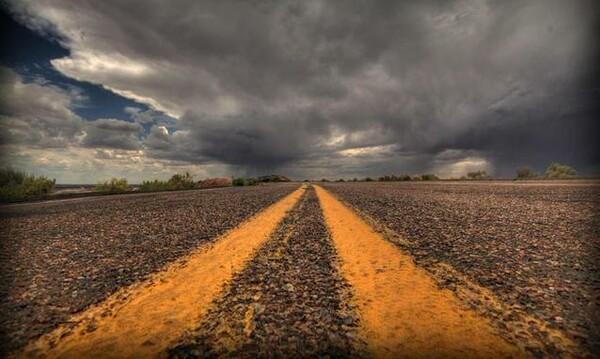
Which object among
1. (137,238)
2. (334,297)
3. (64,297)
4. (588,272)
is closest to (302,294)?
(334,297)

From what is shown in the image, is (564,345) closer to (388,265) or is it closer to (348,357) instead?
(348,357)

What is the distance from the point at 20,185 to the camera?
23.0 m

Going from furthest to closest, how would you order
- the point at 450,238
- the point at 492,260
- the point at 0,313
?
the point at 450,238
the point at 492,260
the point at 0,313

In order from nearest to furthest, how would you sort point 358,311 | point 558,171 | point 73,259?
point 358,311, point 73,259, point 558,171

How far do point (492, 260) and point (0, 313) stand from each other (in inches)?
269

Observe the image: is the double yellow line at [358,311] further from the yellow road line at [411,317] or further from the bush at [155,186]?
the bush at [155,186]

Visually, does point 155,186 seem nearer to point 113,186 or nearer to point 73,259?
point 113,186

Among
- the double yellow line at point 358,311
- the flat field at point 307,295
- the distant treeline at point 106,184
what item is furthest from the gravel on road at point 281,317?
the distant treeline at point 106,184

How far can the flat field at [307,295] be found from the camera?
8.36 feet

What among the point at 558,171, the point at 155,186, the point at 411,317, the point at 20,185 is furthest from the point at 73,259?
the point at 558,171

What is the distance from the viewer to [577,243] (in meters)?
5.80

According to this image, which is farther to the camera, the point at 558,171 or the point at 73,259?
the point at 558,171

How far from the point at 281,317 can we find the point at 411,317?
1.39 m

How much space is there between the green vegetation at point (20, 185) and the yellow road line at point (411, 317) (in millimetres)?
28520
